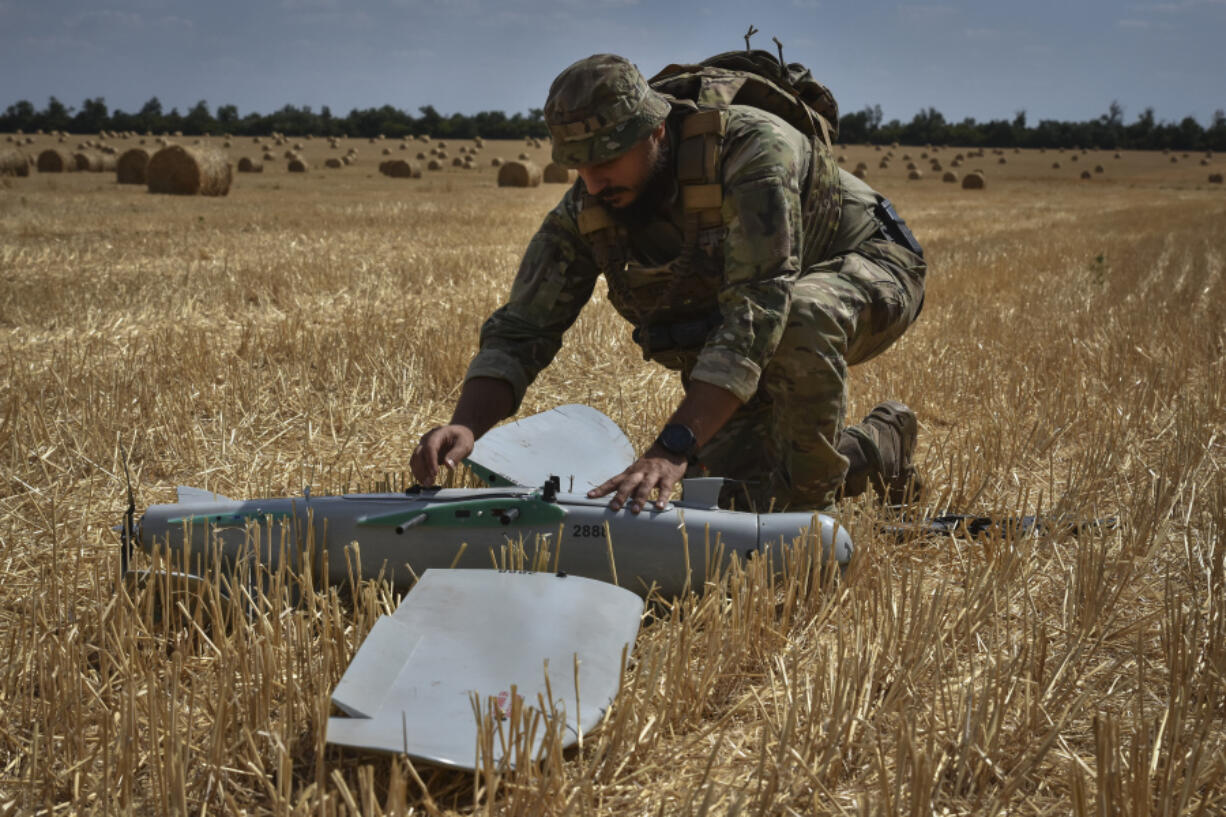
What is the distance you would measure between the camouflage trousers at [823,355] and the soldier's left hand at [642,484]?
24.7 inches

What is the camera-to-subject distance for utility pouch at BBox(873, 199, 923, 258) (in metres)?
3.78

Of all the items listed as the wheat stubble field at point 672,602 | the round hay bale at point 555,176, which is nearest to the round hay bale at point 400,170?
the round hay bale at point 555,176

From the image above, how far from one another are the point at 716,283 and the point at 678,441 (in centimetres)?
88

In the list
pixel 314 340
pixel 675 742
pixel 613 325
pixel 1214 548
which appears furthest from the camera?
pixel 613 325

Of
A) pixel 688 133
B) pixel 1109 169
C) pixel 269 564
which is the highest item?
pixel 1109 169

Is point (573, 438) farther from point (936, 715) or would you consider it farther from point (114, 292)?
point (114, 292)

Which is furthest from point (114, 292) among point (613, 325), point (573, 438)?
point (573, 438)

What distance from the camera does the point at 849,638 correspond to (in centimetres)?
231

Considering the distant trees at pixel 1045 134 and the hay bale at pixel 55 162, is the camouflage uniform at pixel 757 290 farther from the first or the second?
the distant trees at pixel 1045 134

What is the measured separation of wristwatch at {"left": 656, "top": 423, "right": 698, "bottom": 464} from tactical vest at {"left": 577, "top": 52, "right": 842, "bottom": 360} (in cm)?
78

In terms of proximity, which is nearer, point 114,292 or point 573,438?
point 573,438

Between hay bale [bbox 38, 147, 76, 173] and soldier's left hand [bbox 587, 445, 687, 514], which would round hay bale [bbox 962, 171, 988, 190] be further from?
soldier's left hand [bbox 587, 445, 687, 514]

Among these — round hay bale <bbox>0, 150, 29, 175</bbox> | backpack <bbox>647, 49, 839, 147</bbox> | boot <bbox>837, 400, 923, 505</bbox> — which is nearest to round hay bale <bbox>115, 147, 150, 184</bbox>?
round hay bale <bbox>0, 150, 29, 175</bbox>

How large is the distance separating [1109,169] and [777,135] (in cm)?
4924
